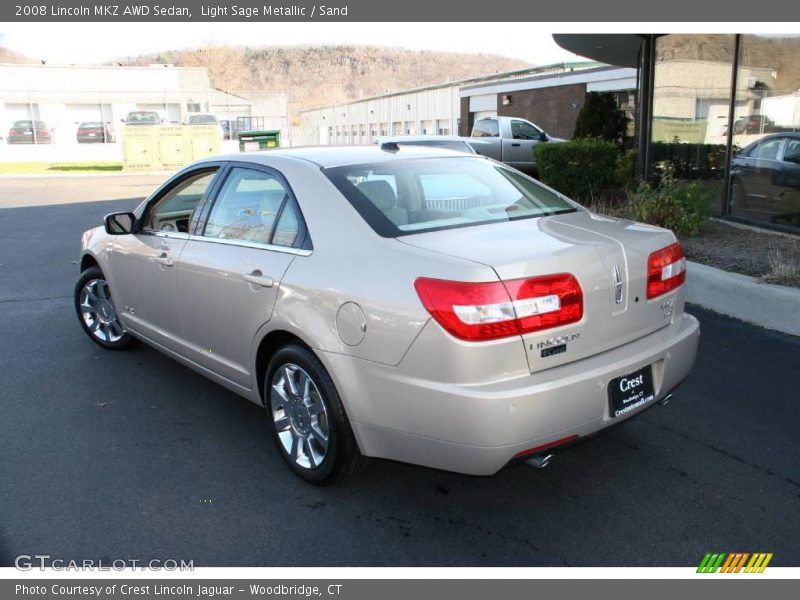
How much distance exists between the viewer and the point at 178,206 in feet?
18.6

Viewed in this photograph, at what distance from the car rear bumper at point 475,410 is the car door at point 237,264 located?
73cm

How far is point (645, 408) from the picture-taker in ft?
11.2

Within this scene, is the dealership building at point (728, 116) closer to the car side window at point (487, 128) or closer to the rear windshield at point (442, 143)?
the rear windshield at point (442, 143)

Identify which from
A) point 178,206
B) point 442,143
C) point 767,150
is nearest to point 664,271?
point 178,206

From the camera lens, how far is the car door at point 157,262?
182 inches

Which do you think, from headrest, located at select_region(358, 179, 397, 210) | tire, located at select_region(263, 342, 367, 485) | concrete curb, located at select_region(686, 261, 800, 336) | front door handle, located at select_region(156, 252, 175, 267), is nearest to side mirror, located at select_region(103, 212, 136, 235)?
front door handle, located at select_region(156, 252, 175, 267)

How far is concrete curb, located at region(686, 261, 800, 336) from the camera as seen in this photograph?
5898mm

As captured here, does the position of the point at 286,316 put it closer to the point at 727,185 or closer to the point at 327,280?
the point at 327,280

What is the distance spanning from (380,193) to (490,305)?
43.1 inches

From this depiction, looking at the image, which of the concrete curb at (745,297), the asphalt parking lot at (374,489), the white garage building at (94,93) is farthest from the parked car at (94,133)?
the concrete curb at (745,297)

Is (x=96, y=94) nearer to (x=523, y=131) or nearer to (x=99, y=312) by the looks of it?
(x=523, y=131)

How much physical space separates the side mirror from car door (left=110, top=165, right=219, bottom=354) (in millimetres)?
61

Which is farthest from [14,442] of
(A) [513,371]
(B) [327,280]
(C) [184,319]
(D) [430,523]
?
(A) [513,371]

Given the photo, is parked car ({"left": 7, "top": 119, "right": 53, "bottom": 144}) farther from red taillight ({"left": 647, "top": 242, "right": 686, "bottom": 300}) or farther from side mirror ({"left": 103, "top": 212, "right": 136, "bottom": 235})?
red taillight ({"left": 647, "top": 242, "right": 686, "bottom": 300})
